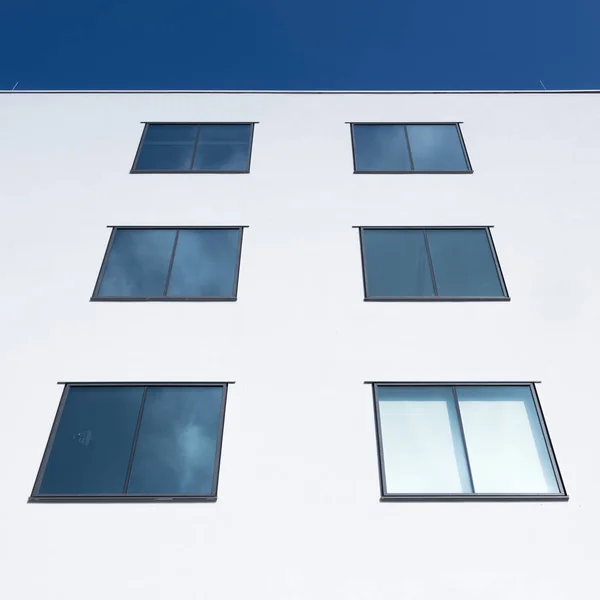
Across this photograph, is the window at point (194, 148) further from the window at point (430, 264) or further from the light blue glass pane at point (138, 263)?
the window at point (430, 264)

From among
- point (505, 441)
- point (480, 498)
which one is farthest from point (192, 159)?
point (480, 498)

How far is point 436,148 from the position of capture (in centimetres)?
1280

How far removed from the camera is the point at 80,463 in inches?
313

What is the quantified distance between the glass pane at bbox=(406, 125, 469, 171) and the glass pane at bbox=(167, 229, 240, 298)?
468 centimetres

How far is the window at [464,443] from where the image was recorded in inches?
307

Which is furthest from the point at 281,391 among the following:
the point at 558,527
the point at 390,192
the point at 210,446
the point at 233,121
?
the point at 233,121

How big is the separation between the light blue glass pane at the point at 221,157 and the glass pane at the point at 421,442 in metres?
6.34

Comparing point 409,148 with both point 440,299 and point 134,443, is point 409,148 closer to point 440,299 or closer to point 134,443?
point 440,299

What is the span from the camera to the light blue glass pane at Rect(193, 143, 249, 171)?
12.4m

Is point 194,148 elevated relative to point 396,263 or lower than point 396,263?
elevated

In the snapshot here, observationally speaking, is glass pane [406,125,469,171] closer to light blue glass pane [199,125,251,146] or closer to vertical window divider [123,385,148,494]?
light blue glass pane [199,125,251,146]

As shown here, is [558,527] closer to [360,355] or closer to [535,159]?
[360,355]

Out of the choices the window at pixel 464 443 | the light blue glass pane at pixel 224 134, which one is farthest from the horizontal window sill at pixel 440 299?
the light blue glass pane at pixel 224 134

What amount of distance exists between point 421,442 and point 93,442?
4826 millimetres
